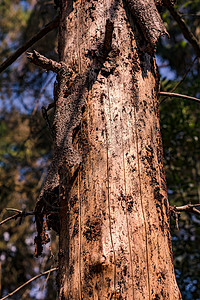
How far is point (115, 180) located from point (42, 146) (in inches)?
154

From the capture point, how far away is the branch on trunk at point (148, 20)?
1496mm

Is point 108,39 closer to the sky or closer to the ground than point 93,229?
closer to the sky

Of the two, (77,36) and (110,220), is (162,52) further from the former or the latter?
(110,220)

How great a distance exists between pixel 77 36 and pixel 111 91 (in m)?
0.38

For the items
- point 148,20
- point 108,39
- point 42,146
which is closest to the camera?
point 108,39

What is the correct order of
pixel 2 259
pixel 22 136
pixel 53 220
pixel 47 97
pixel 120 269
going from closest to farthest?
pixel 120 269
pixel 53 220
pixel 47 97
pixel 2 259
pixel 22 136

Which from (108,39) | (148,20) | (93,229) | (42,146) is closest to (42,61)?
(108,39)

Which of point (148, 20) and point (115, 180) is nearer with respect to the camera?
point (115, 180)

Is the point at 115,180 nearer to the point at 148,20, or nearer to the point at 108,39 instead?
the point at 108,39

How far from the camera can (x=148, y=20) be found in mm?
1531

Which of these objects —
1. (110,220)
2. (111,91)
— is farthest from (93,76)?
(110,220)

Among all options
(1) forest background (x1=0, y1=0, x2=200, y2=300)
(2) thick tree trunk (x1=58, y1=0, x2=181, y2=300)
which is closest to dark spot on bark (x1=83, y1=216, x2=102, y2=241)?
(2) thick tree trunk (x1=58, y1=0, x2=181, y2=300)

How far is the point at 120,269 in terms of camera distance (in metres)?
1.12

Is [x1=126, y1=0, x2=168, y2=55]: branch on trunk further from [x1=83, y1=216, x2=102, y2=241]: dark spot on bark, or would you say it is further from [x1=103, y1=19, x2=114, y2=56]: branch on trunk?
[x1=83, y1=216, x2=102, y2=241]: dark spot on bark
